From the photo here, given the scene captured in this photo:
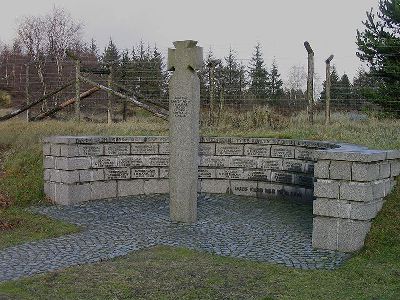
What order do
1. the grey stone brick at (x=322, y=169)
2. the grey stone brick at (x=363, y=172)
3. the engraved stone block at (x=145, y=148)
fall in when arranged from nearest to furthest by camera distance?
Result: the grey stone brick at (x=363, y=172) → the grey stone brick at (x=322, y=169) → the engraved stone block at (x=145, y=148)

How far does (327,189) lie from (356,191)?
0.40m

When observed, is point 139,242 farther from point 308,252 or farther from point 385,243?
point 385,243

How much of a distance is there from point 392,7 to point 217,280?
18794 mm

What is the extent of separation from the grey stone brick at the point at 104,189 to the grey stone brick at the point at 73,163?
424 mm

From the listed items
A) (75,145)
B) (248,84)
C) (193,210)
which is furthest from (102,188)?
(248,84)

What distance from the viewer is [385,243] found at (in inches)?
294

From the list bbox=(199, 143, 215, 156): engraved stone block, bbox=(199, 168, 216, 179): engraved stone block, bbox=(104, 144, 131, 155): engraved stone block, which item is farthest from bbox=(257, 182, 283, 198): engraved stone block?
bbox=(104, 144, 131, 155): engraved stone block

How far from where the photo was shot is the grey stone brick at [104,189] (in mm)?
11453

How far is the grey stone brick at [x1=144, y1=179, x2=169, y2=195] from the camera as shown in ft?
39.8

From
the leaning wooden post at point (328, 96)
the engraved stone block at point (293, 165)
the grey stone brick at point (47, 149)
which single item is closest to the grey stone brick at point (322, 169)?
the engraved stone block at point (293, 165)

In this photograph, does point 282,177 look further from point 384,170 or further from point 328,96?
point 384,170

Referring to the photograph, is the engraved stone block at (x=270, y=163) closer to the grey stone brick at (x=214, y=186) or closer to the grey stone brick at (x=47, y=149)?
the grey stone brick at (x=214, y=186)

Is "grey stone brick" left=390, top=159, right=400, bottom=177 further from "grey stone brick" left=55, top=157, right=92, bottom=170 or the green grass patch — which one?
"grey stone brick" left=55, top=157, right=92, bottom=170

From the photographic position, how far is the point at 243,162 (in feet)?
39.7
